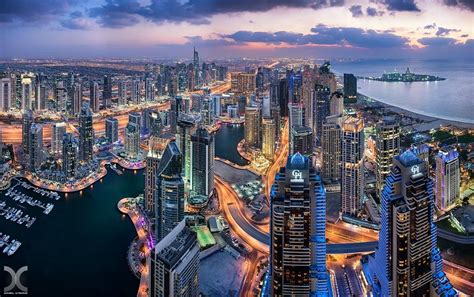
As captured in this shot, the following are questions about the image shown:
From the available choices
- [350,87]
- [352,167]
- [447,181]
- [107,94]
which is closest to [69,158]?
[352,167]

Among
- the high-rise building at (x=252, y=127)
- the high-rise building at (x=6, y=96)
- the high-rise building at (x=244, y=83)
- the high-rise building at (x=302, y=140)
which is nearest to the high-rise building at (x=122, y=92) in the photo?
the high-rise building at (x=6, y=96)

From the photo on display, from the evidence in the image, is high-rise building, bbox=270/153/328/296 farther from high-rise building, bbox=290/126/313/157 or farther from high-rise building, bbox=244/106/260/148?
high-rise building, bbox=244/106/260/148

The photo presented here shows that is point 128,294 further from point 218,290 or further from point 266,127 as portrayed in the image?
point 266,127

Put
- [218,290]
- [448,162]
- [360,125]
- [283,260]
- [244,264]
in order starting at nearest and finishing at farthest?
[283,260] < [218,290] < [244,264] < [448,162] < [360,125]

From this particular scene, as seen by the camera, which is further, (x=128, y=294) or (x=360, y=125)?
(x=360, y=125)

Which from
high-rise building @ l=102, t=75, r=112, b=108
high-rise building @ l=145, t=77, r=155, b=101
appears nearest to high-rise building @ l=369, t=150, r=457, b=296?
high-rise building @ l=102, t=75, r=112, b=108

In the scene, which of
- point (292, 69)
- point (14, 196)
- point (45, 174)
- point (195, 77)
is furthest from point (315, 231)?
point (195, 77)
